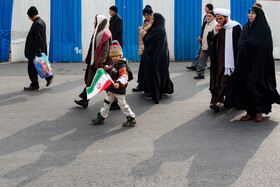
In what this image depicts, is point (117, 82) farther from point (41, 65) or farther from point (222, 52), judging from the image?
point (41, 65)

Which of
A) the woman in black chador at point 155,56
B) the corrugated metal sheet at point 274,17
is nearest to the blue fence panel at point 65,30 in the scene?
the woman in black chador at point 155,56

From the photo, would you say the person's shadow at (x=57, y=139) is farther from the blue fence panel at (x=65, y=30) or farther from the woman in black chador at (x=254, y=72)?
the blue fence panel at (x=65, y=30)

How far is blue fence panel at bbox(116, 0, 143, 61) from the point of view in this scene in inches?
527

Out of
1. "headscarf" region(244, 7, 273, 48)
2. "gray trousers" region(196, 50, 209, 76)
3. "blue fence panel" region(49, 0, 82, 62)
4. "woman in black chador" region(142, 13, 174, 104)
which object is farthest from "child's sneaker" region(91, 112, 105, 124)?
A: "blue fence panel" region(49, 0, 82, 62)

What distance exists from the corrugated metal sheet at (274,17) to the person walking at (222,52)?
8.61 metres

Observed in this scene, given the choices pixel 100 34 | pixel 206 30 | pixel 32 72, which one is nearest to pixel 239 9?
pixel 206 30

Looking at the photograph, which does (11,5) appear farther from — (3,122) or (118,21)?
(3,122)

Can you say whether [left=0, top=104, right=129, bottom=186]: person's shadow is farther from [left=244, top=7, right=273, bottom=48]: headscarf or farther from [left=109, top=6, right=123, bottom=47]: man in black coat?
[left=109, top=6, right=123, bottom=47]: man in black coat

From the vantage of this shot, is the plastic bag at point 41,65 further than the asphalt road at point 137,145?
Yes

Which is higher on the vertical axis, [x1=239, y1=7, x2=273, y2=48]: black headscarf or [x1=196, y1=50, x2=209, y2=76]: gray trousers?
[x1=239, y1=7, x2=273, y2=48]: black headscarf

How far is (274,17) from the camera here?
14789mm

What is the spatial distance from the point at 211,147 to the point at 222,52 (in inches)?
86.3

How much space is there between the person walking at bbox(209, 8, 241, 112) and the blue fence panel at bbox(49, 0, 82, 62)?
722 centimetres

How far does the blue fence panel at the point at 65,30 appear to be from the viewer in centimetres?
1312
